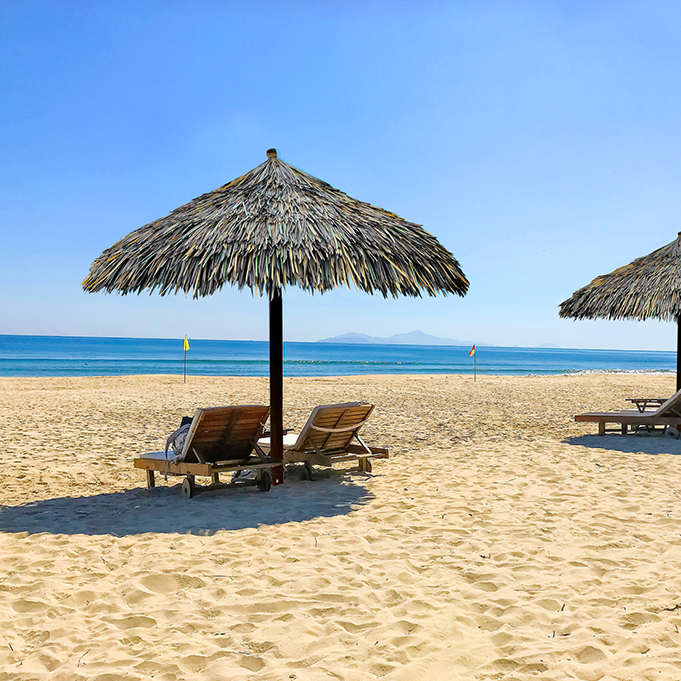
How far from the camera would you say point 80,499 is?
17.7ft

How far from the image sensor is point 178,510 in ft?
16.3

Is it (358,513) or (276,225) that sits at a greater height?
(276,225)

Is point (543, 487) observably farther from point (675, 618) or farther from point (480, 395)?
point (480, 395)

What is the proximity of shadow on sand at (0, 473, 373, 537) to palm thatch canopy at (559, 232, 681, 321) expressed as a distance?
572 cm

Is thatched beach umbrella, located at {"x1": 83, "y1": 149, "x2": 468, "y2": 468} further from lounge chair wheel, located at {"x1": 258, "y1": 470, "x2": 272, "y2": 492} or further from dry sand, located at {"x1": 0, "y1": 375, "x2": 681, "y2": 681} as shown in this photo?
dry sand, located at {"x1": 0, "y1": 375, "x2": 681, "y2": 681}

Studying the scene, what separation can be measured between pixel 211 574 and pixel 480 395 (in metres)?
14.1

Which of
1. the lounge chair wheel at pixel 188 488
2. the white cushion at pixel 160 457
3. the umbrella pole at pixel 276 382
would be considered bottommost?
the lounge chair wheel at pixel 188 488

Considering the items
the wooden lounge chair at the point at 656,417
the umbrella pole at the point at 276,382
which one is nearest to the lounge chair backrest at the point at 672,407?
the wooden lounge chair at the point at 656,417

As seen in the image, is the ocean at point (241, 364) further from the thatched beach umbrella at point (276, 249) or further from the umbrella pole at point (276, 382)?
the thatched beach umbrella at point (276, 249)

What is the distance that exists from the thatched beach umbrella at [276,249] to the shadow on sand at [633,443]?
→ 3.73 meters

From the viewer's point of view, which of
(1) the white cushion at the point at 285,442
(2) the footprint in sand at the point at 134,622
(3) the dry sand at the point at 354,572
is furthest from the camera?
(1) the white cushion at the point at 285,442

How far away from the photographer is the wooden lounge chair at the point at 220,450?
16.8 ft

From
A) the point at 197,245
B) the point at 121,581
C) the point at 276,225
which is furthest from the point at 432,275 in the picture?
the point at 121,581

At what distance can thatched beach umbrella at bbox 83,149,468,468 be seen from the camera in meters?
4.77
